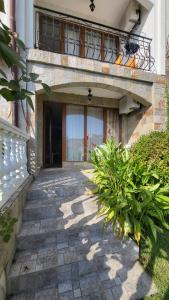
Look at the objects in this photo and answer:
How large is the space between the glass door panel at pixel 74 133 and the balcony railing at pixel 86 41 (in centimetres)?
200

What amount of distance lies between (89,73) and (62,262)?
188 inches

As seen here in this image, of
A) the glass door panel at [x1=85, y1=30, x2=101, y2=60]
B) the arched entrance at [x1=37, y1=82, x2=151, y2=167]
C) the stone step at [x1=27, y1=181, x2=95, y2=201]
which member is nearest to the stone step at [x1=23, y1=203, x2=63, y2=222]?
the stone step at [x1=27, y1=181, x2=95, y2=201]

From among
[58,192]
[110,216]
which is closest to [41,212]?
[58,192]

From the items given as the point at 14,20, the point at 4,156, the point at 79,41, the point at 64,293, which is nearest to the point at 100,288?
the point at 64,293

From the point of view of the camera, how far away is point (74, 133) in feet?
24.6

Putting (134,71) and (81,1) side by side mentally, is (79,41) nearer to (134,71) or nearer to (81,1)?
(81,1)

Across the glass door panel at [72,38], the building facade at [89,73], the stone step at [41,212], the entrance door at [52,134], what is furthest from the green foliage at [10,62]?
the glass door panel at [72,38]

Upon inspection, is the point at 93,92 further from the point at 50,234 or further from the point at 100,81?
the point at 50,234

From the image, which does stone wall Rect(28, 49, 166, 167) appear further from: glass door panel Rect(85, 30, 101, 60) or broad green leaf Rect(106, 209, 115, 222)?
broad green leaf Rect(106, 209, 115, 222)

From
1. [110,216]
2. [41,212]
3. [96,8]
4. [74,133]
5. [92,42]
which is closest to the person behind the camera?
[110,216]

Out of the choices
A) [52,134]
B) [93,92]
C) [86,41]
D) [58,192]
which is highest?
[86,41]

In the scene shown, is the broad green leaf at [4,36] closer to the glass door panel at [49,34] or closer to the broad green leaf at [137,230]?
the broad green leaf at [137,230]

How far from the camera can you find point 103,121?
26.0 feet

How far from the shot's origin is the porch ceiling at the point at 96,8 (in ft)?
21.8
